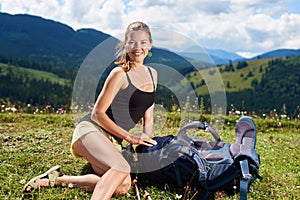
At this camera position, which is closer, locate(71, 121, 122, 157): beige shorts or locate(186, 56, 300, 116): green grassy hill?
locate(71, 121, 122, 157): beige shorts

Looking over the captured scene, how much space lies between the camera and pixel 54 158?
5926 millimetres

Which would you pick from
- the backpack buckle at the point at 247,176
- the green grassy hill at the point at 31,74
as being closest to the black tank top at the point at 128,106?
the backpack buckle at the point at 247,176

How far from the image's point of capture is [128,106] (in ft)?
16.5

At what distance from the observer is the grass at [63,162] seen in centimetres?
459

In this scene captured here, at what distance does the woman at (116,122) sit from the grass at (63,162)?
0.20 meters

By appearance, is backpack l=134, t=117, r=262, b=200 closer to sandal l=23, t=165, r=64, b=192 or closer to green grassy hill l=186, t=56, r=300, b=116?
sandal l=23, t=165, r=64, b=192

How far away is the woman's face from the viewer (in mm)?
4930

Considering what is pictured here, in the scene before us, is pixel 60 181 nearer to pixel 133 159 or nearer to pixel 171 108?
pixel 133 159

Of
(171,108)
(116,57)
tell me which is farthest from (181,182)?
(171,108)

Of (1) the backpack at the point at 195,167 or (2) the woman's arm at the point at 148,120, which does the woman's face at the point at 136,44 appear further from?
(1) the backpack at the point at 195,167

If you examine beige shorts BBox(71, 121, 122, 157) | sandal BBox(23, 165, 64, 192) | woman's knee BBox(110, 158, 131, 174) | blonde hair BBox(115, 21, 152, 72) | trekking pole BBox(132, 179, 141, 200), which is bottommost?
sandal BBox(23, 165, 64, 192)

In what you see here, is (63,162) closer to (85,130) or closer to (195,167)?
(85,130)

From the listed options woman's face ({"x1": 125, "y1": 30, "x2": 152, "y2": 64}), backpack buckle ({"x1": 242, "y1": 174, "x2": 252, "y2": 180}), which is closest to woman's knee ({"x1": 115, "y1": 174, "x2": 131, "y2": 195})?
backpack buckle ({"x1": 242, "y1": 174, "x2": 252, "y2": 180})

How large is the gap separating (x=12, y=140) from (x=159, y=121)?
4111 mm
